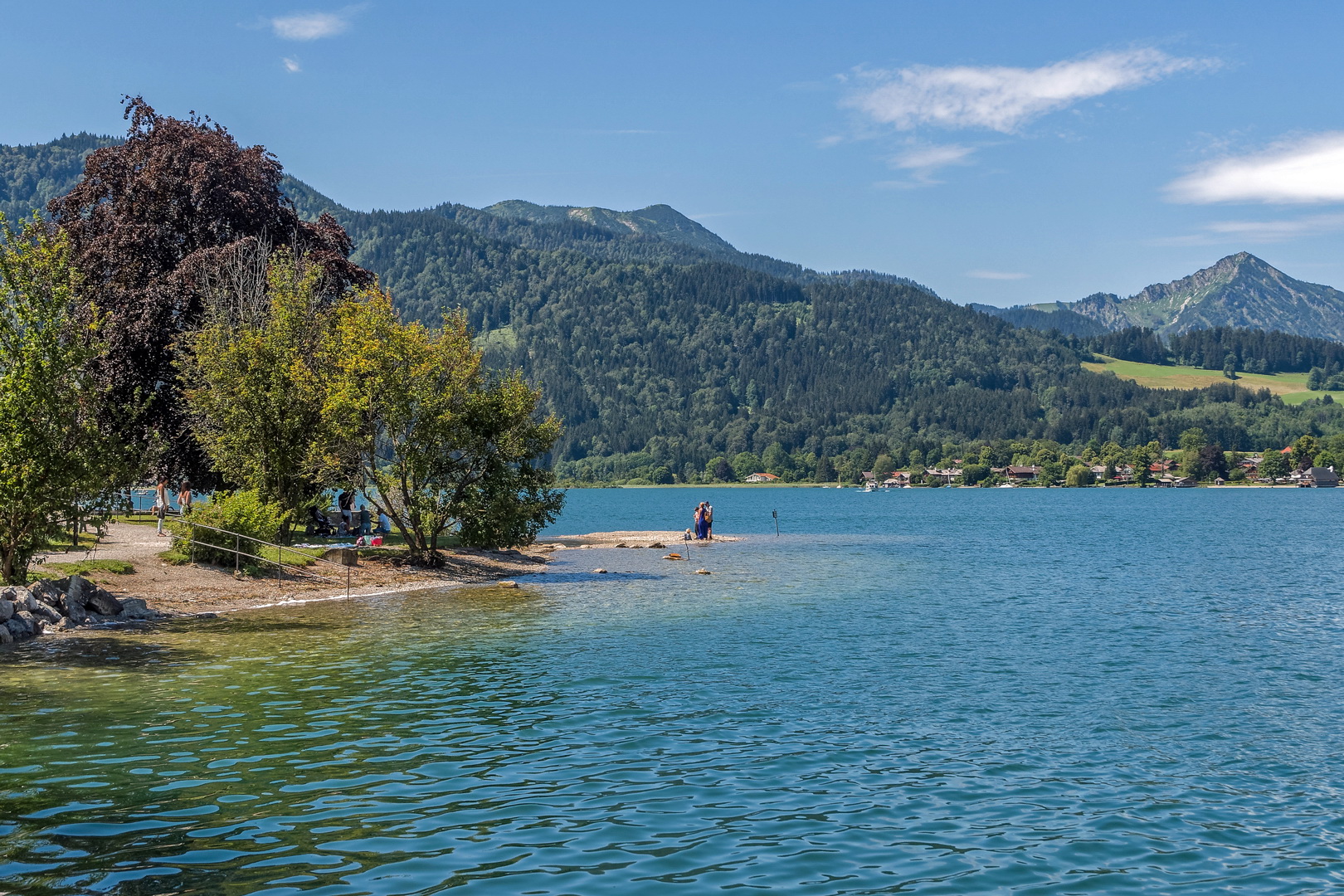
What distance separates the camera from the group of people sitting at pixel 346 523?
5731 centimetres

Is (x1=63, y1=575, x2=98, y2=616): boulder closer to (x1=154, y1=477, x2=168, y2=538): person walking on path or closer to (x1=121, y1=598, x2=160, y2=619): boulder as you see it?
(x1=121, y1=598, x2=160, y2=619): boulder

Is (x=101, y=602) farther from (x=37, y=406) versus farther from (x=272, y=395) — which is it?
(x=272, y=395)

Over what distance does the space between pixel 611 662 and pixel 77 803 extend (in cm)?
1410

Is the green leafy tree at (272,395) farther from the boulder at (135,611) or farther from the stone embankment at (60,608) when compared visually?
the stone embankment at (60,608)

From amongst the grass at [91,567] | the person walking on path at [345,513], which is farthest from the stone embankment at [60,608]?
the person walking on path at [345,513]

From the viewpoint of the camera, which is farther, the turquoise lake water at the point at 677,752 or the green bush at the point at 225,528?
the green bush at the point at 225,528

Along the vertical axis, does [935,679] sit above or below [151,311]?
below

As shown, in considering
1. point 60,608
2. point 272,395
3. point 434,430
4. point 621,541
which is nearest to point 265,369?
point 272,395

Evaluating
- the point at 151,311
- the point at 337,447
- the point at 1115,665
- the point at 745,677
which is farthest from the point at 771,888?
the point at 151,311

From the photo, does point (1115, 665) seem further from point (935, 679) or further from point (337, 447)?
point (337, 447)

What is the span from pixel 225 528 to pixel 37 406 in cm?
1252

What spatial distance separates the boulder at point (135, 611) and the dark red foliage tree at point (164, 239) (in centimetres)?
1837

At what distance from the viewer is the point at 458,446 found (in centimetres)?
4753

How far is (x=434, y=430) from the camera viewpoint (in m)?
45.9
